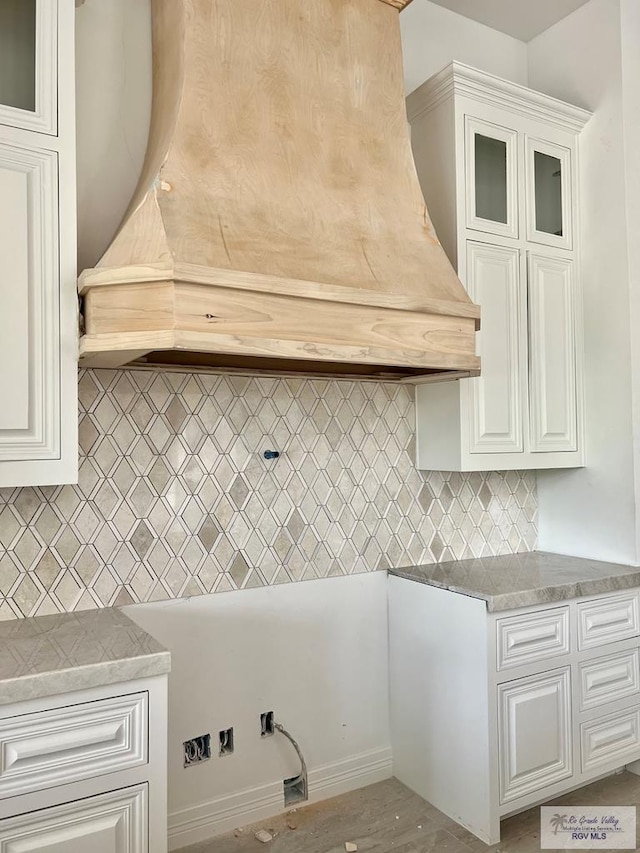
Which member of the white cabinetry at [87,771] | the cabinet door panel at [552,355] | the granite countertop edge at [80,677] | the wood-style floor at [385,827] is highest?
the cabinet door panel at [552,355]

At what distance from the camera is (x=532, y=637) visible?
7.30 ft

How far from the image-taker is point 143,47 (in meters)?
2.08

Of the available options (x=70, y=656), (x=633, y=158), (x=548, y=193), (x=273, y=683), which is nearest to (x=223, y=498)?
(x=273, y=683)

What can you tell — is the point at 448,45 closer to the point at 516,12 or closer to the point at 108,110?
the point at 516,12

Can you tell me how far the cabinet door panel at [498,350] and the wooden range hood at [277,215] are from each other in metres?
0.36

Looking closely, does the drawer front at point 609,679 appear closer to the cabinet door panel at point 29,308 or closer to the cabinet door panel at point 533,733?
the cabinet door panel at point 533,733

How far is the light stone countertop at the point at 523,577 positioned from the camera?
2182mm

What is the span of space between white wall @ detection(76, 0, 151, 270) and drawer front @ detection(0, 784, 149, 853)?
4.71 ft

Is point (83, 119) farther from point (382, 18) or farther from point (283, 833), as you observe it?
point (283, 833)

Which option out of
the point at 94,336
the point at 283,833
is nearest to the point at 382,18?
the point at 94,336

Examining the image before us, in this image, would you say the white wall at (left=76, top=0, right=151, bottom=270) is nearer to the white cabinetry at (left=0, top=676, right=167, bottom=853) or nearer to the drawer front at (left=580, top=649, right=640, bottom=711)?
the white cabinetry at (left=0, top=676, right=167, bottom=853)

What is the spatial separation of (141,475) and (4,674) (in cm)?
76

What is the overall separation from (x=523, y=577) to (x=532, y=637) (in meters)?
0.24

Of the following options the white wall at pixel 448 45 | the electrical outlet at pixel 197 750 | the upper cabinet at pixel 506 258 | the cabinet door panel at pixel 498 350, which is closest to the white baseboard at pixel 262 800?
the electrical outlet at pixel 197 750
